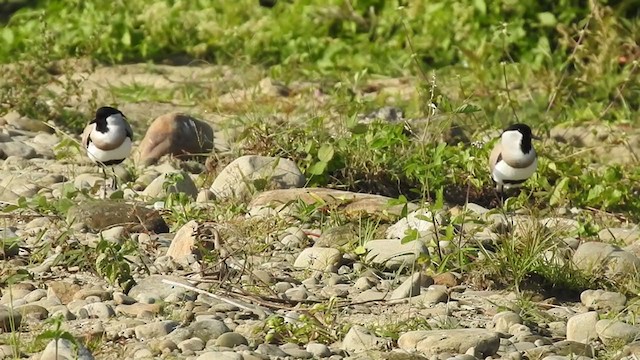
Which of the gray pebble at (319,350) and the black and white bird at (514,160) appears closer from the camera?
the gray pebble at (319,350)

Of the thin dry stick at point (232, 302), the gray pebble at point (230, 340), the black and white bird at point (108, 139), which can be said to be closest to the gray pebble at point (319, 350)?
the gray pebble at point (230, 340)

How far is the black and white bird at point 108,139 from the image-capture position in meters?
7.94

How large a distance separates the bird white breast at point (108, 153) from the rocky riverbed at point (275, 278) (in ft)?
0.97

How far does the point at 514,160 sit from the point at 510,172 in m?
0.09

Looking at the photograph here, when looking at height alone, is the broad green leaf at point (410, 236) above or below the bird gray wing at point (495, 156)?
above

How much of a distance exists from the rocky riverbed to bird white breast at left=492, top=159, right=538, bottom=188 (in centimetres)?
24

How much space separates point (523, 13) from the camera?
445 inches

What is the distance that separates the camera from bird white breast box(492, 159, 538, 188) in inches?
304

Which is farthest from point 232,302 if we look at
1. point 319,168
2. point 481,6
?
point 481,6

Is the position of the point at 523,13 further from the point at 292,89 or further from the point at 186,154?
the point at 186,154

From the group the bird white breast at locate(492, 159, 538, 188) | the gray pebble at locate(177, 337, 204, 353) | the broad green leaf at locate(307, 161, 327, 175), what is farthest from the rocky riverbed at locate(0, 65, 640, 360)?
the bird white breast at locate(492, 159, 538, 188)

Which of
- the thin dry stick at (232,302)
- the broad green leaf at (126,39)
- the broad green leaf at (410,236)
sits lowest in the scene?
the broad green leaf at (126,39)

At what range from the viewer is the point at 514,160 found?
25.2 ft

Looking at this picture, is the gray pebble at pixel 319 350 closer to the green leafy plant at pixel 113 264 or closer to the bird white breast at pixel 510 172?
the green leafy plant at pixel 113 264
